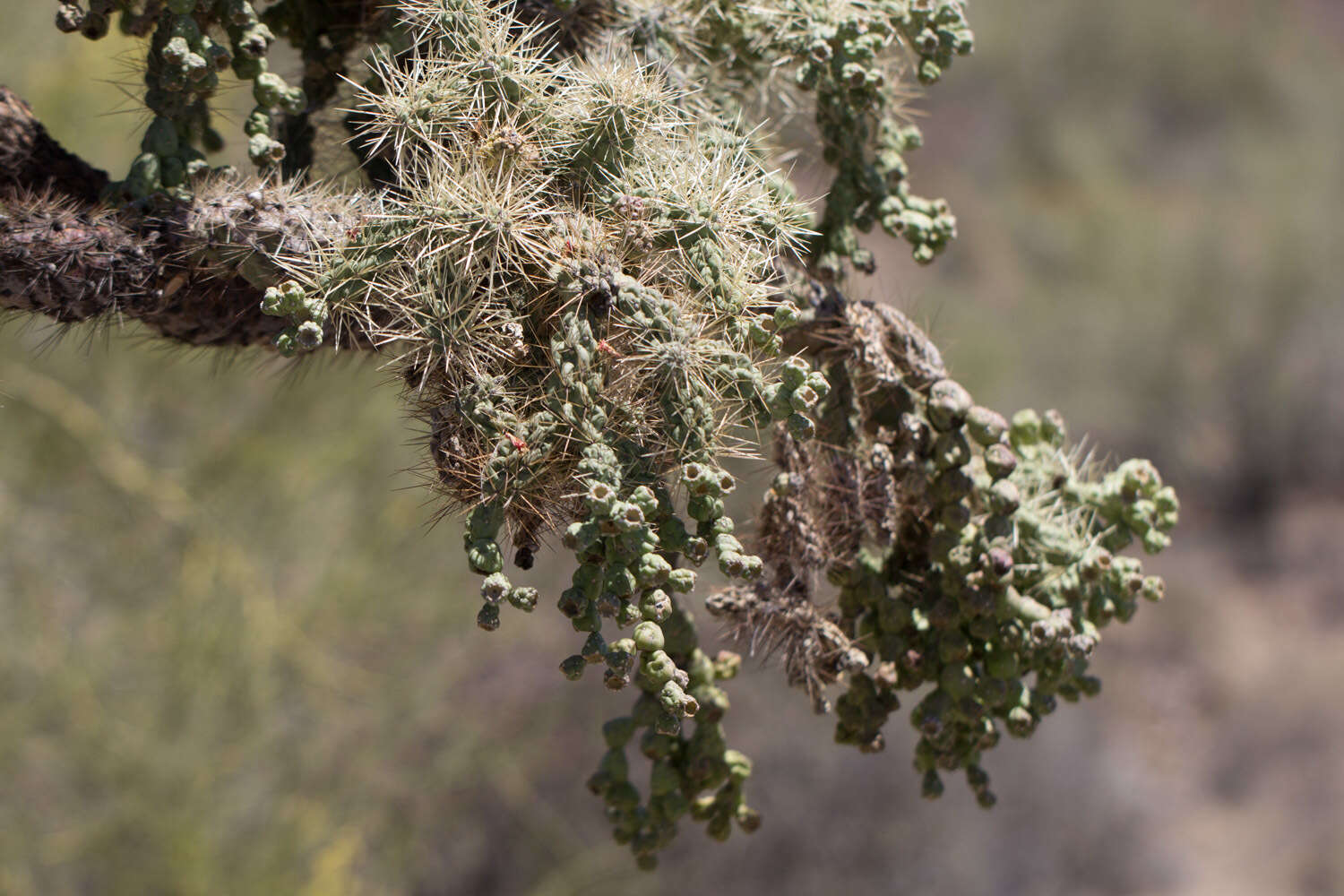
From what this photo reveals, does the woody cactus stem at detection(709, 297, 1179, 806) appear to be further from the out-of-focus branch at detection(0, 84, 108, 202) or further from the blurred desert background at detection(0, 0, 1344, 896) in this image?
the out-of-focus branch at detection(0, 84, 108, 202)

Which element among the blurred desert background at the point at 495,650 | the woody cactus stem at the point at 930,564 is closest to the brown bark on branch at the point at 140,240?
→ the blurred desert background at the point at 495,650

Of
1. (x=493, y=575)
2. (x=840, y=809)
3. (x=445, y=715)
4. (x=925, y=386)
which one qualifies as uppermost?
(x=840, y=809)

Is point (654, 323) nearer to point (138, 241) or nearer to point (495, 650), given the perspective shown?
point (138, 241)

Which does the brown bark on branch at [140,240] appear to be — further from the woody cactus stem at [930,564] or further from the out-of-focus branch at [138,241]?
the woody cactus stem at [930,564]

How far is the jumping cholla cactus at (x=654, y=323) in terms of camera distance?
2.77 feet

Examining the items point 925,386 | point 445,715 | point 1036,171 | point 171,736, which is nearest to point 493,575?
point 925,386

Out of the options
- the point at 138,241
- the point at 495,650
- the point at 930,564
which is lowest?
the point at 138,241

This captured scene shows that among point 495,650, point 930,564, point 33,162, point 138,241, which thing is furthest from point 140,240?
point 495,650

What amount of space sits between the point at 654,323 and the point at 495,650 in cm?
536

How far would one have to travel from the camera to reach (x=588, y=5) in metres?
1.18

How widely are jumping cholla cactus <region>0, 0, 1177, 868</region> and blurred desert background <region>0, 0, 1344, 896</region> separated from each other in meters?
0.20

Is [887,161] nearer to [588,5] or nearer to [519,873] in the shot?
[588,5]

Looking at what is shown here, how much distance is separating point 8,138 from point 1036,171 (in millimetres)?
12971

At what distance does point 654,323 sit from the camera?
0.85 metres
